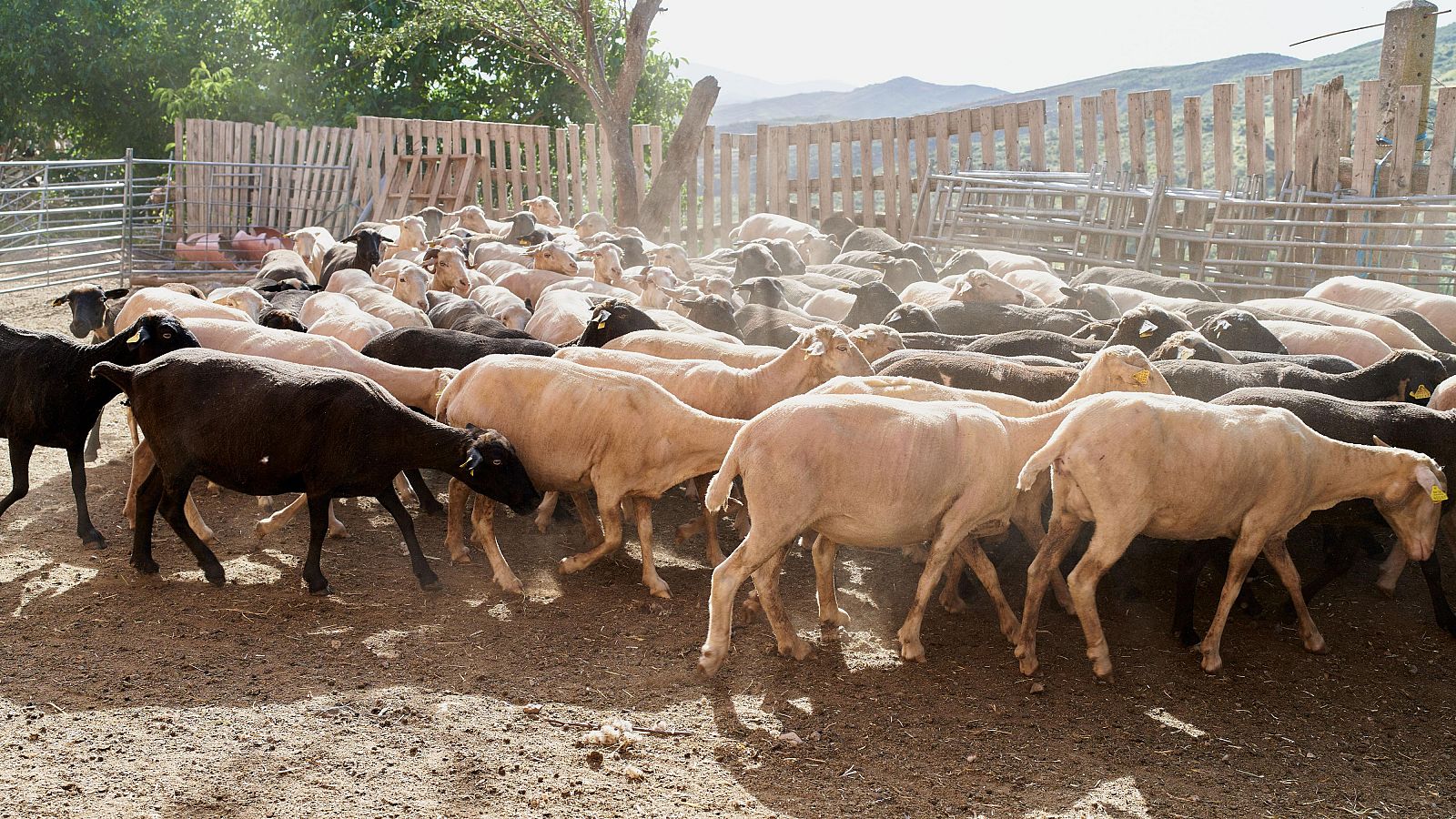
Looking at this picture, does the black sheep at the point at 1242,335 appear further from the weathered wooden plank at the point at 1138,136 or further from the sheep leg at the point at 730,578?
the weathered wooden plank at the point at 1138,136

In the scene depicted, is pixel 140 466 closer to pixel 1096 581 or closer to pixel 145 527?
pixel 145 527

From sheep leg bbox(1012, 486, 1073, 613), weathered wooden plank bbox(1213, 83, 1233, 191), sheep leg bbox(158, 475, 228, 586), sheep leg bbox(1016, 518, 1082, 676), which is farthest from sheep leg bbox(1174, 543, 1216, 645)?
weathered wooden plank bbox(1213, 83, 1233, 191)

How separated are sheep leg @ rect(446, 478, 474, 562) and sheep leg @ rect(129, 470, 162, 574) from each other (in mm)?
1546

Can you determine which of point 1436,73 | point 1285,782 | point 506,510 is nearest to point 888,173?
point 506,510

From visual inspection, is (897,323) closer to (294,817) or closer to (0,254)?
(294,817)

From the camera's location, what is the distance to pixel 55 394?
712 centimetres

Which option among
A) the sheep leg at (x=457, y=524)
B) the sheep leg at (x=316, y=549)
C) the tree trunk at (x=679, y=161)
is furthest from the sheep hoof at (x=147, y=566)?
the tree trunk at (x=679, y=161)

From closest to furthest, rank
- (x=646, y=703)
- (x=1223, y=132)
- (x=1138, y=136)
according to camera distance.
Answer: (x=646, y=703) < (x=1223, y=132) < (x=1138, y=136)

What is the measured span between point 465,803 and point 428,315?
6831 millimetres

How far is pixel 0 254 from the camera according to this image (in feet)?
70.8

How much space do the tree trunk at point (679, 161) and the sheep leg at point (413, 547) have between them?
1336 cm

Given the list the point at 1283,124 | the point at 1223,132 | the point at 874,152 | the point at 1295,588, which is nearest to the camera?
the point at 1295,588

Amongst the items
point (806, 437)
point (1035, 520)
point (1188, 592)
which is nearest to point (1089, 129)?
point (1035, 520)

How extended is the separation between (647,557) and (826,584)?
3.43 ft
